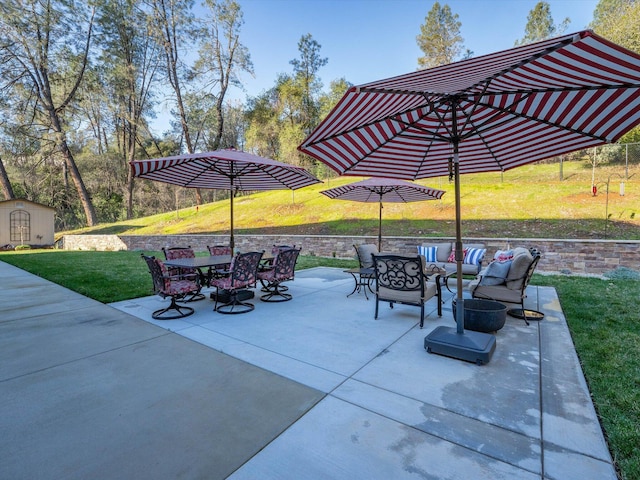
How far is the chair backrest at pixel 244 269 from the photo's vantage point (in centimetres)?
488

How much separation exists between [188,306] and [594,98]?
19.7 ft

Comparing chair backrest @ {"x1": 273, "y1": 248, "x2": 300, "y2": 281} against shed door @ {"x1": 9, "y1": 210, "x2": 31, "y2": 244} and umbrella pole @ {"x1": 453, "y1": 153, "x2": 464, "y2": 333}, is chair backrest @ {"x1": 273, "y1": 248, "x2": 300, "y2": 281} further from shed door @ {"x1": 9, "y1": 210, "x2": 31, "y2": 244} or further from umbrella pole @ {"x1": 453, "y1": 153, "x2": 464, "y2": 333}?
shed door @ {"x1": 9, "y1": 210, "x2": 31, "y2": 244}

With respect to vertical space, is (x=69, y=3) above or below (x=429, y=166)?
above

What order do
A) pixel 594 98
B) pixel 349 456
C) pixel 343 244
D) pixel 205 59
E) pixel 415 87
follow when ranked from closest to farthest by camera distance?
pixel 349 456 → pixel 415 87 → pixel 594 98 → pixel 343 244 → pixel 205 59

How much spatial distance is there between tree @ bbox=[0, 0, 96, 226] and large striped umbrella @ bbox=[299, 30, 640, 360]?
2425cm

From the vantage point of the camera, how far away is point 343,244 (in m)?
12.1

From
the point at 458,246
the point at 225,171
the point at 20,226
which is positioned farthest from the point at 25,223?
the point at 458,246

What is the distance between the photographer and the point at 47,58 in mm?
20594

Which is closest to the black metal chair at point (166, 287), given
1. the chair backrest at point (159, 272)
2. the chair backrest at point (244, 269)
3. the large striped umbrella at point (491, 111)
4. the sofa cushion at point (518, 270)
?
the chair backrest at point (159, 272)

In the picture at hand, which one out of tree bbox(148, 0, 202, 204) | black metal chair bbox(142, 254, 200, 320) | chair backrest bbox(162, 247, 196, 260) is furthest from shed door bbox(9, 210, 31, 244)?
black metal chair bbox(142, 254, 200, 320)

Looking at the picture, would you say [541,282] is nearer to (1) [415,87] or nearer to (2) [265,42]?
(1) [415,87]

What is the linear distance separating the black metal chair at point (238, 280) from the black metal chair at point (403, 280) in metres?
1.99

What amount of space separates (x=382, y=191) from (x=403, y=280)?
139 inches

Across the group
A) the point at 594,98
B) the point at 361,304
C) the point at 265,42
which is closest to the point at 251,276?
the point at 361,304
